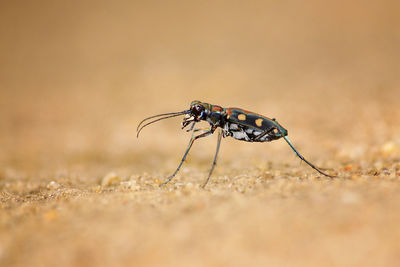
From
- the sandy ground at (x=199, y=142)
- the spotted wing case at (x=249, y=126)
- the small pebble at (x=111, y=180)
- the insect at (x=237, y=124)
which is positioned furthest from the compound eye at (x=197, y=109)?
the small pebble at (x=111, y=180)

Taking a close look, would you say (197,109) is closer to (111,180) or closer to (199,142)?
(111,180)

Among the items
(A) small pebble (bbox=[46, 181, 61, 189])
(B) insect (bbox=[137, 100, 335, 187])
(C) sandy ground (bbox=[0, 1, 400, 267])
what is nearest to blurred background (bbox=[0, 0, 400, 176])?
(C) sandy ground (bbox=[0, 1, 400, 267])

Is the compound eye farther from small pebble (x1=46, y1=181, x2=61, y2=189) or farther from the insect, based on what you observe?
small pebble (x1=46, y1=181, x2=61, y2=189)

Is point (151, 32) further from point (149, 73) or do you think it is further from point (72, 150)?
point (72, 150)

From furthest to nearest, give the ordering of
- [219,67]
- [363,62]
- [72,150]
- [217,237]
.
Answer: [219,67], [363,62], [72,150], [217,237]

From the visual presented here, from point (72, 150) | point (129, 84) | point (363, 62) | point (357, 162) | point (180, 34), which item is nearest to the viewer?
point (357, 162)

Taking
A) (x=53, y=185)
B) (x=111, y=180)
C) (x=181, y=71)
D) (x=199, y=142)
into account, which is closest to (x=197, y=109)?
(x=111, y=180)

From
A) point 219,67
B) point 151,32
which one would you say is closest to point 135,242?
point 219,67

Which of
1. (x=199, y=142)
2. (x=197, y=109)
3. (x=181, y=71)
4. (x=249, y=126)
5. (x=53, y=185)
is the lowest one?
(x=53, y=185)
